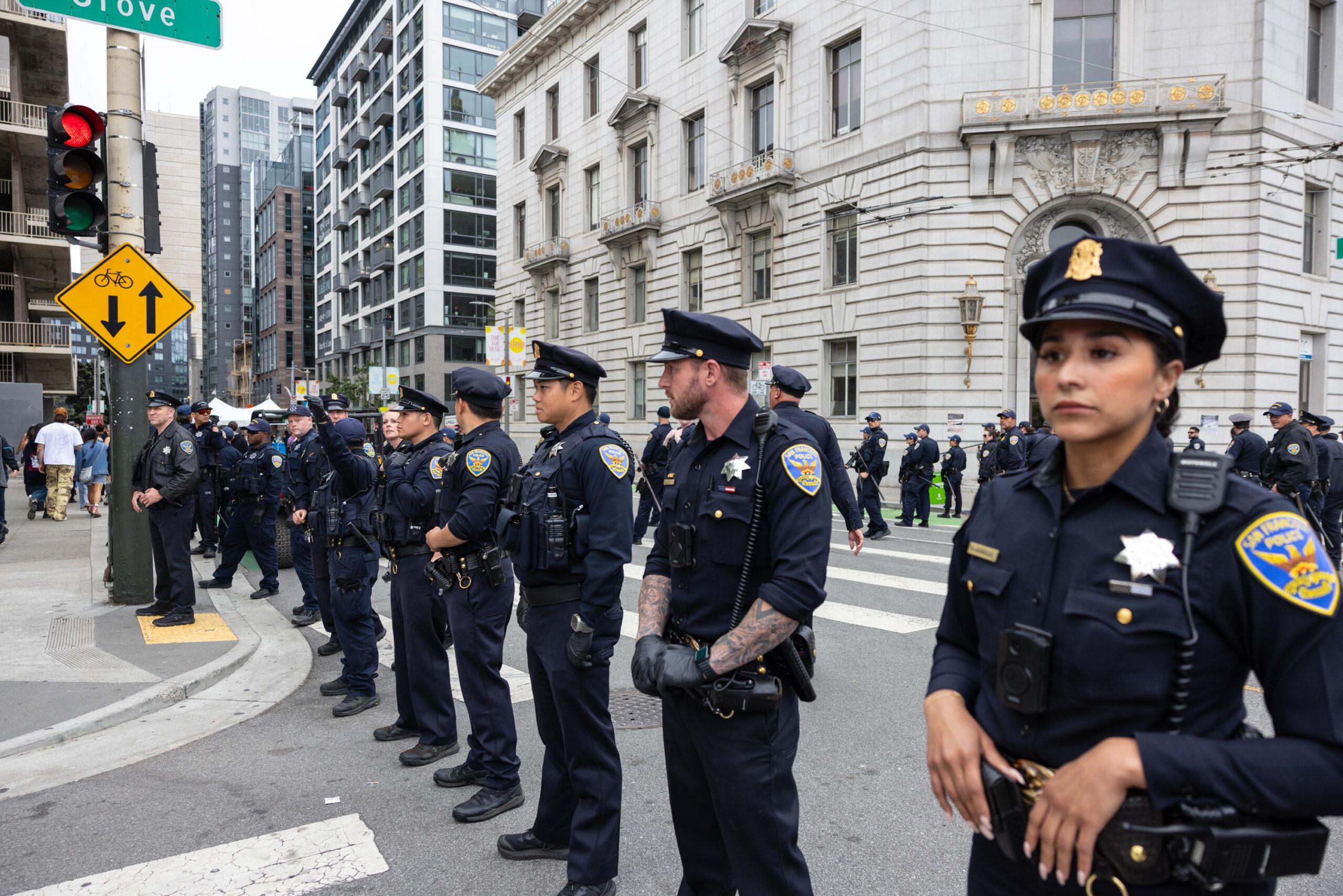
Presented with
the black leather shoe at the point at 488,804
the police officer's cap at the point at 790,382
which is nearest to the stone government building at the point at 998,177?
the police officer's cap at the point at 790,382

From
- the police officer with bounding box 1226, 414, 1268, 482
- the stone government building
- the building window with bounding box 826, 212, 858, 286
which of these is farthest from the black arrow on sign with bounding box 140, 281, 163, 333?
the building window with bounding box 826, 212, 858, 286

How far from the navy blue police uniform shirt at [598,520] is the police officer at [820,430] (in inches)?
137

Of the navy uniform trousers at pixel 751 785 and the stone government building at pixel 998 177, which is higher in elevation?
the stone government building at pixel 998 177

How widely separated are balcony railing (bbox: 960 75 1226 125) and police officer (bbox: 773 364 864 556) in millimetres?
16409

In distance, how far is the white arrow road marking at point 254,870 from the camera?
340 centimetres

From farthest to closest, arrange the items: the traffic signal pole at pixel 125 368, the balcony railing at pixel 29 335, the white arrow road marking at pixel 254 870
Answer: the balcony railing at pixel 29 335
the traffic signal pole at pixel 125 368
the white arrow road marking at pixel 254 870

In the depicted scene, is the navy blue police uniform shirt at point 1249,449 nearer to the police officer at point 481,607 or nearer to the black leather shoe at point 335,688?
the police officer at point 481,607

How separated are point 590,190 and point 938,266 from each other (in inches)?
739

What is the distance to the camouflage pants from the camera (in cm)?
1733

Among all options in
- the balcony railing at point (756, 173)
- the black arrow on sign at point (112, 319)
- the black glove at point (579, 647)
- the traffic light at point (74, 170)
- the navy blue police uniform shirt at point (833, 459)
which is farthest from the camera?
the balcony railing at point (756, 173)

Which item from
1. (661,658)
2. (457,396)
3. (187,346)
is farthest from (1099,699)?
(187,346)

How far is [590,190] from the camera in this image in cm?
3575

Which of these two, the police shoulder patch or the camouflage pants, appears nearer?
the police shoulder patch

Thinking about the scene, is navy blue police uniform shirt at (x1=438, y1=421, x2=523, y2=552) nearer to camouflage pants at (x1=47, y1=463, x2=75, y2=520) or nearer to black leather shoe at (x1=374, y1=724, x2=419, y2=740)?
black leather shoe at (x1=374, y1=724, x2=419, y2=740)
